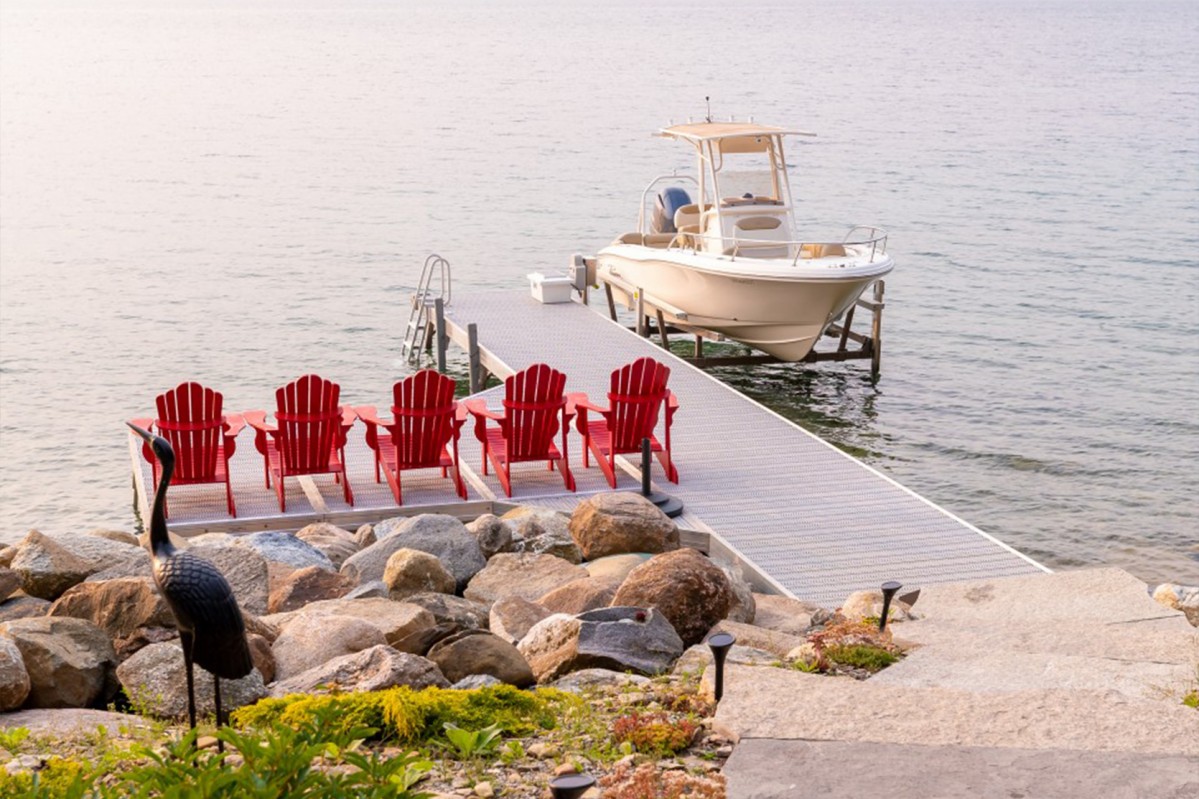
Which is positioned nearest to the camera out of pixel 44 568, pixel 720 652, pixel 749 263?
pixel 720 652

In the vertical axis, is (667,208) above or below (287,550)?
above

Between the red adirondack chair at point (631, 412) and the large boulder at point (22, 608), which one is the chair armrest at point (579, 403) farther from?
the large boulder at point (22, 608)

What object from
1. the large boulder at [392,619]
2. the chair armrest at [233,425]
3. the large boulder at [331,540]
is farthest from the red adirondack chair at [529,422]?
the large boulder at [392,619]

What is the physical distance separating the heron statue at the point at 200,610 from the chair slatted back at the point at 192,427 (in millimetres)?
6228

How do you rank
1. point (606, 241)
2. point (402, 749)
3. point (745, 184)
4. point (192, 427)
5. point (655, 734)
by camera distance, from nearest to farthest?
1. point (655, 734)
2. point (402, 749)
3. point (192, 427)
4. point (745, 184)
5. point (606, 241)

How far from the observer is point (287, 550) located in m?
10.8

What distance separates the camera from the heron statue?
5641mm

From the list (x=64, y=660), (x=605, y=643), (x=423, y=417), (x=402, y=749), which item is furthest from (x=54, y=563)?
(x=423, y=417)

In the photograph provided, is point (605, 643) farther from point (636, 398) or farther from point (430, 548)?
point (636, 398)

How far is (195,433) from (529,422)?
287 centimetres

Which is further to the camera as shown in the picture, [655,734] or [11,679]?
[11,679]

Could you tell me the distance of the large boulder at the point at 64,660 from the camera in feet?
22.9

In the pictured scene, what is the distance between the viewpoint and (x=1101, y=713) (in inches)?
224

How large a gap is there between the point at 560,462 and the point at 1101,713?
8.16m
